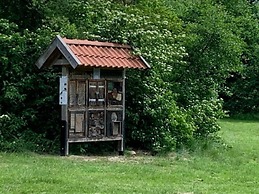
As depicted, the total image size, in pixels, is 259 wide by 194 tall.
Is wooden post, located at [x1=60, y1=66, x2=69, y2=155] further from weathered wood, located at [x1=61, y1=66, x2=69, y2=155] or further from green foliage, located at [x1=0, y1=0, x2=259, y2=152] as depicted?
green foliage, located at [x1=0, y1=0, x2=259, y2=152]

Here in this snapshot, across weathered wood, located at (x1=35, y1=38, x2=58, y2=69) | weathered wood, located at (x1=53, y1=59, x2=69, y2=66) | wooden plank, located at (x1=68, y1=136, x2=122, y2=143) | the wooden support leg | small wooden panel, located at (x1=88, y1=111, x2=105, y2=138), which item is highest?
weathered wood, located at (x1=35, y1=38, x2=58, y2=69)

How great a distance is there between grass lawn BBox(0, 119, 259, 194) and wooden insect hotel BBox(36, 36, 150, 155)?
1.89 ft

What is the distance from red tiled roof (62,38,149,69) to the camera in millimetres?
11773

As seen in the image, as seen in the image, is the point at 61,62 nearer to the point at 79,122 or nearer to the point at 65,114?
the point at 65,114

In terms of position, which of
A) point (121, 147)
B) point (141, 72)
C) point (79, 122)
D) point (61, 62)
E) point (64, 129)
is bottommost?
point (121, 147)

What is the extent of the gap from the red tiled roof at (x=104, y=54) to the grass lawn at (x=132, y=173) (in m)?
1.86

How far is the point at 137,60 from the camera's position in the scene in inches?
505

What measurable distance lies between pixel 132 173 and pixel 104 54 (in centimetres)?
314

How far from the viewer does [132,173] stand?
10.0 m

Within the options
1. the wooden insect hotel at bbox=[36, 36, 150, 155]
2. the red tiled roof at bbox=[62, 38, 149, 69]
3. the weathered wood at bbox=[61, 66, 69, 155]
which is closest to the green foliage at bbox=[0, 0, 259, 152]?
the red tiled roof at bbox=[62, 38, 149, 69]

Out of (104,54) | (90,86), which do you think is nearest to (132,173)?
(90,86)

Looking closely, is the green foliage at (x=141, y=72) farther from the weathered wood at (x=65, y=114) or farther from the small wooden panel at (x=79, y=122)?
the small wooden panel at (x=79, y=122)

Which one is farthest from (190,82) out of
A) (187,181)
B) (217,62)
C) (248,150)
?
(187,181)

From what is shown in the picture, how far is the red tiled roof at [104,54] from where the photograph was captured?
11773 mm
